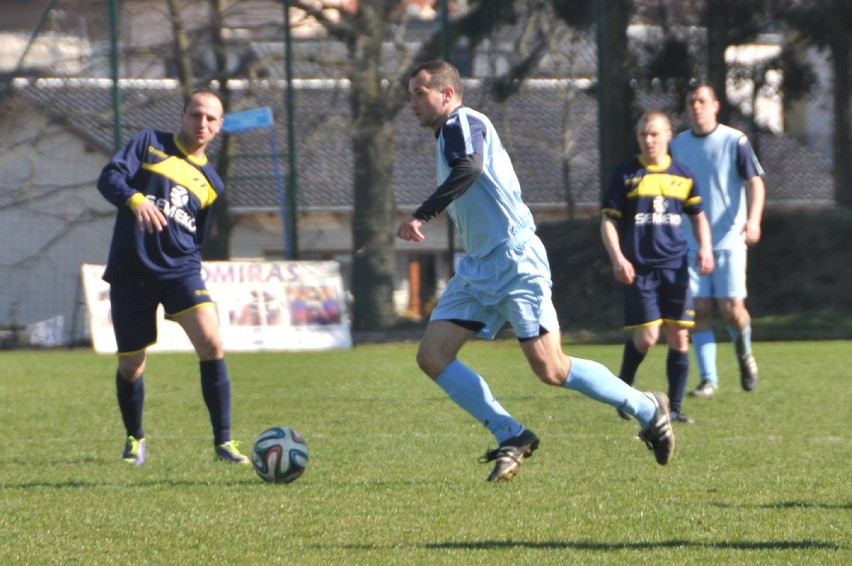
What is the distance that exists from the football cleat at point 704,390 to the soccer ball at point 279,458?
13.5 feet

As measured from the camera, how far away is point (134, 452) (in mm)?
6797

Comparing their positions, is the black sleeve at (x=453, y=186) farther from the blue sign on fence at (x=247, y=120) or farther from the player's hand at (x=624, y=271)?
the blue sign on fence at (x=247, y=120)

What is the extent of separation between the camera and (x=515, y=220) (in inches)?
226

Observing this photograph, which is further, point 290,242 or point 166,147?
point 290,242

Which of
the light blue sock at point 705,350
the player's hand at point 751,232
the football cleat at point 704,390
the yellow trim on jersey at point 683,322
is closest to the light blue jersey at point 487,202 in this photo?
the yellow trim on jersey at point 683,322

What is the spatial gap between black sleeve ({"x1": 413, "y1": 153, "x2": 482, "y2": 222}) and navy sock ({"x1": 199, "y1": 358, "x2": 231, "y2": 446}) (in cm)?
185

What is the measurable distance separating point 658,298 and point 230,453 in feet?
9.07

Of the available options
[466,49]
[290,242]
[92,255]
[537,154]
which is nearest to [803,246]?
[537,154]

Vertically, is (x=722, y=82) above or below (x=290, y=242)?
above

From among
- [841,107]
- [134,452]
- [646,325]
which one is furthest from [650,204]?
[841,107]

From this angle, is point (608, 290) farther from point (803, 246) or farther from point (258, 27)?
point (258, 27)

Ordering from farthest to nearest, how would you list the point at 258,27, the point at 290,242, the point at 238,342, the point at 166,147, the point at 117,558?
1. the point at 258,27
2. the point at 290,242
3. the point at 238,342
4. the point at 166,147
5. the point at 117,558

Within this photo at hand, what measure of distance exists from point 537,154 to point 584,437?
12.5 m

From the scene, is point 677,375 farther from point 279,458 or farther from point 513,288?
point 279,458
